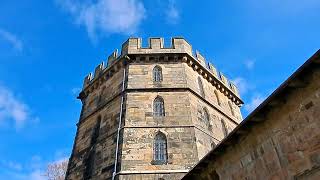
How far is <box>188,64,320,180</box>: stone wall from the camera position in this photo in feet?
19.2

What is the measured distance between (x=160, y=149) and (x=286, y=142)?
23.4 ft

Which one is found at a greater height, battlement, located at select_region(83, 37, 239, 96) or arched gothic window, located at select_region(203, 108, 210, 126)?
battlement, located at select_region(83, 37, 239, 96)

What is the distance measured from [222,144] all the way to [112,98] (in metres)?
8.50

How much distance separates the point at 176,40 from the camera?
16.9m

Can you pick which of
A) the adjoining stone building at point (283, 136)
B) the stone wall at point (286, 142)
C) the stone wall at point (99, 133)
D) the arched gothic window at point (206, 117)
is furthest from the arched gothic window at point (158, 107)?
the stone wall at point (286, 142)

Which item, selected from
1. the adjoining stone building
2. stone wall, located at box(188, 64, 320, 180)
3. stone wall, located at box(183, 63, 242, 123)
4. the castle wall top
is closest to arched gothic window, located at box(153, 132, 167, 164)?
stone wall, located at box(183, 63, 242, 123)

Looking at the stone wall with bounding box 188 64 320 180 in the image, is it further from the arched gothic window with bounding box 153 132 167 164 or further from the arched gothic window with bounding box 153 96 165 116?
the arched gothic window with bounding box 153 96 165 116

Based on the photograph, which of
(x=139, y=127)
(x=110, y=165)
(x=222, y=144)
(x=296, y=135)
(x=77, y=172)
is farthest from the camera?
(x=77, y=172)

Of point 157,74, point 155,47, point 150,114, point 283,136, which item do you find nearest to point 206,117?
point 150,114

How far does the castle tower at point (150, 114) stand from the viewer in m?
12.5

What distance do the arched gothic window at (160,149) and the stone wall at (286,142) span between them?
4941 millimetres

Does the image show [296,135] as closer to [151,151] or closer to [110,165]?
[151,151]

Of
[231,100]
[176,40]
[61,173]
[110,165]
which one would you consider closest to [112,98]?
[110,165]

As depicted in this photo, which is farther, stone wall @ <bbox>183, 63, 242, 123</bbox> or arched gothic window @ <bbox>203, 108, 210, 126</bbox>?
stone wall @ <bbox>183, 63, 242, 123</bbox>
